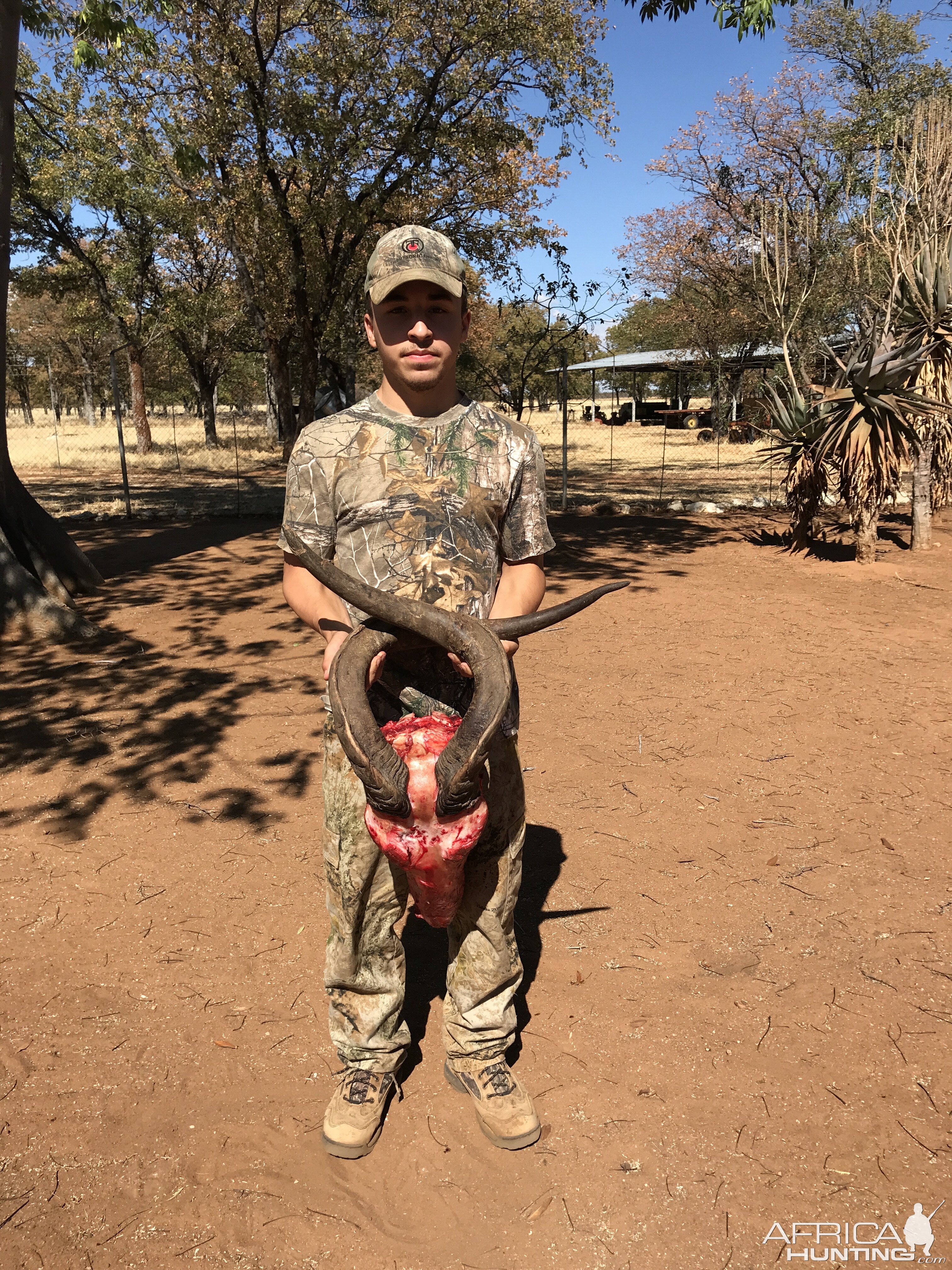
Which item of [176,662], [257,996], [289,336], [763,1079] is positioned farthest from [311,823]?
[289,336]

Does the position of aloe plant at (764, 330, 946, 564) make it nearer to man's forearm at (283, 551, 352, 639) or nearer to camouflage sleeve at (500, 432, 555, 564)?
camouflage sleeve at (500, 432, 555, 564)

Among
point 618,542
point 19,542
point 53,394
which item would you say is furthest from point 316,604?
point 53,394

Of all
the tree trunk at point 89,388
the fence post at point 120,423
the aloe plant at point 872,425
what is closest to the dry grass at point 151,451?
the tree trunk at point 89,388

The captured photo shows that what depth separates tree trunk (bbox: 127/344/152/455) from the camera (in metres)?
22.5

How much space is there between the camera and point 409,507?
6.79 ft

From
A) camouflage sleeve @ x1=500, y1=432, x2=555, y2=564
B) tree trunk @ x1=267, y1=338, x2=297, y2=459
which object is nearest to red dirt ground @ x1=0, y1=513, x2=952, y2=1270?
camouflage sleeve @ x1=500, y1=432, x2=555, y2=564

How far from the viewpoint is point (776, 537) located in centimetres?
1089

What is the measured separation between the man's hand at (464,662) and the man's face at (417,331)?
655 millimetres

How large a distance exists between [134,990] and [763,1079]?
6.87 feet

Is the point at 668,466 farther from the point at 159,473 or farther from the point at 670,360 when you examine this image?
the point at 670,360

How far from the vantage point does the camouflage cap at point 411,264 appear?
1.98 m

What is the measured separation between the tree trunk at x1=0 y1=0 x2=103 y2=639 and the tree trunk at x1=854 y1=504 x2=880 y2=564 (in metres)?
7.70

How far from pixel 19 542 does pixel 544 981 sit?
6.36 meters

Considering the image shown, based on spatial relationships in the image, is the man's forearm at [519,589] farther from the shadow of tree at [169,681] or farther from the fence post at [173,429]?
the fence post at [173,429]
